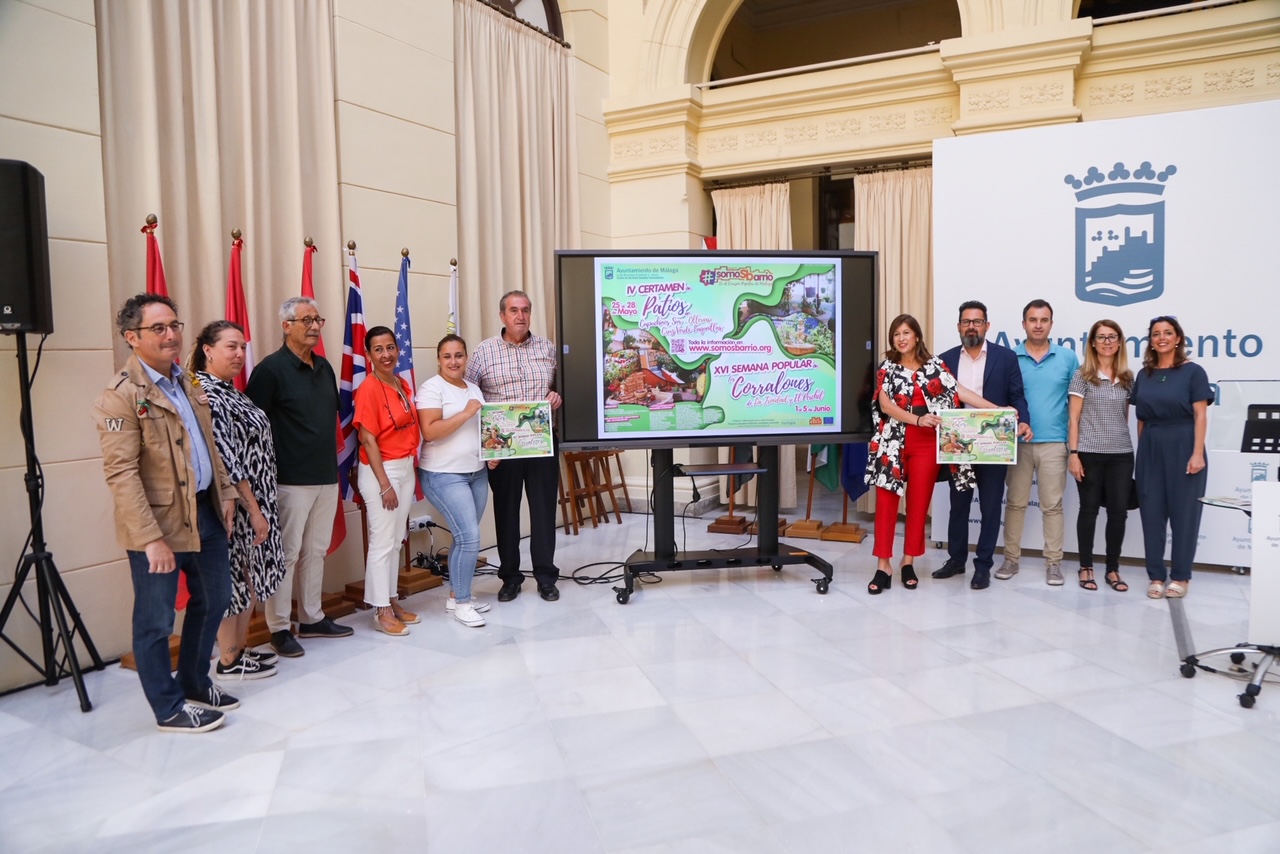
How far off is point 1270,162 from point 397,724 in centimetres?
535

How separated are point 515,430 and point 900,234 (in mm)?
3746

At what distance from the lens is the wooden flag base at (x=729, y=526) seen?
20.1 feet

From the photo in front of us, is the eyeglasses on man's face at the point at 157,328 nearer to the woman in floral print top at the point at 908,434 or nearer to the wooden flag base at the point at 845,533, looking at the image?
the woman in floral print top at the point at 908,434

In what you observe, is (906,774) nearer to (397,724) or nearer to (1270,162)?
(397,724)

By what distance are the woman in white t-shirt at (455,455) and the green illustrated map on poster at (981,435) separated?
251 centimetres

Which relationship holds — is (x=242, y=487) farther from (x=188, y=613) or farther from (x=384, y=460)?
(x=384, y=460)

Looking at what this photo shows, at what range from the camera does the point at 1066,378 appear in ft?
15.3

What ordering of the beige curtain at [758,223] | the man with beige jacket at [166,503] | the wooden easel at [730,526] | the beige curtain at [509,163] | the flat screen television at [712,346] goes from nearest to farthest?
the man with beige jacket at [166,503] → the flat screen television at [712,346] → the beige curtain at [509,163] → the wooden easel at [730,526] → the beige curtain at [758,223]

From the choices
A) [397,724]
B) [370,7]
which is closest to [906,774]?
[397,724]

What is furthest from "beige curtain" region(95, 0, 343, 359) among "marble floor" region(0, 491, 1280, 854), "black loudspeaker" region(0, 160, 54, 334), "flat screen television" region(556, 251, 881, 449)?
"marble floor" region(0, 491, 1280, 854)

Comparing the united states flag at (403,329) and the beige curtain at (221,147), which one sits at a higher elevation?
the beige curtain at (221,147)

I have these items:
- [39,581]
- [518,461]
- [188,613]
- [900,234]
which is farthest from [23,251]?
[900,234]

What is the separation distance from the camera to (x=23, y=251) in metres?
3.01

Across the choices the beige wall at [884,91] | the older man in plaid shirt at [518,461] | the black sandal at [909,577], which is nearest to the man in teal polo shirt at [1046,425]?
the black sandal at [909,577]
